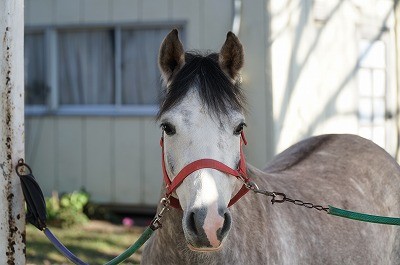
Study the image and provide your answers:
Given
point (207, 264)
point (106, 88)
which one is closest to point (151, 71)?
point (106, 88)

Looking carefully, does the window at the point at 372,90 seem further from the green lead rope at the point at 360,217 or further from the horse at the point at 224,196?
the green lead rope at the point at 360,217

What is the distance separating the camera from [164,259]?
3727 mm

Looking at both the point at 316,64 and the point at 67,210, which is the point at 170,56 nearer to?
the point at 316,64

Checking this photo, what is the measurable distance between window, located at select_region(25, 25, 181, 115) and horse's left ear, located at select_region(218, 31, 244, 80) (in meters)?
6.47

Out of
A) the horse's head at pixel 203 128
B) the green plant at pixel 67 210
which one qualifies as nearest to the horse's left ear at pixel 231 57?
the horse's head at pixel 203 128

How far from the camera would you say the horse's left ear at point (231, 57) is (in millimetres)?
3689

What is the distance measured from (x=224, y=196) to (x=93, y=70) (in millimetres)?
7739

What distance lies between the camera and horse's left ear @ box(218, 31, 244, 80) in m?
3.69

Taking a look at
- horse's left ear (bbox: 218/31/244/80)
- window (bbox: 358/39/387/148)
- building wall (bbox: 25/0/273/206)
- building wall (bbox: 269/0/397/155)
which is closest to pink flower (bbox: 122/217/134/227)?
building wall (bbox: 25/0/273/206)

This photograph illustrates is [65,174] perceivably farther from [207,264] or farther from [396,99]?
[207,264]

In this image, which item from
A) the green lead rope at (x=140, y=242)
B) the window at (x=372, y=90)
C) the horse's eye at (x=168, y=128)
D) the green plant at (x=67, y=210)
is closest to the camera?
the horse's eye at (x=168, y=128)

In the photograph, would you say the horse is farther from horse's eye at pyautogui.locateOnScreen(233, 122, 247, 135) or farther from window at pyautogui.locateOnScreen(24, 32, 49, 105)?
window at pyautogui.locateOnScreen(24, 32, 49, 105)

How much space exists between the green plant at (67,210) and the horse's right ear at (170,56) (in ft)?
20.9

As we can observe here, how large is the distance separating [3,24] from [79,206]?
6.16m
